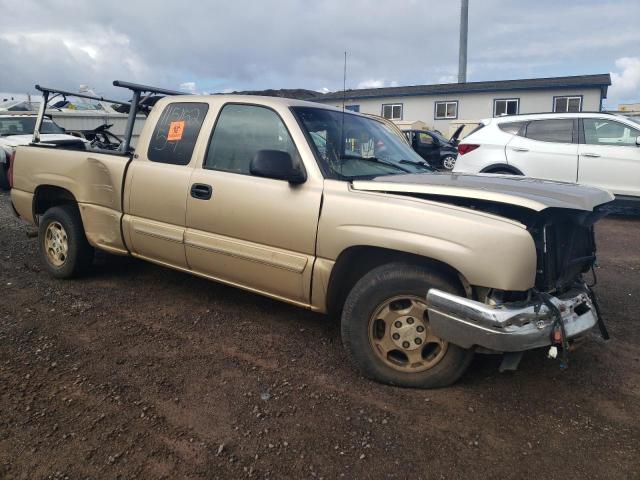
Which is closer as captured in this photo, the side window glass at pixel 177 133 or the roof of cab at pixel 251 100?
the roof of cab at pixel 251 100

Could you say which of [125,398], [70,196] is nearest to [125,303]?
[70,196]

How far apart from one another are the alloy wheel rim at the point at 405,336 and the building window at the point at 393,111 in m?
31.4

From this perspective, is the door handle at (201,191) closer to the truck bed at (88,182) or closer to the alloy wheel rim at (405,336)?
the truck bed at (88,182)

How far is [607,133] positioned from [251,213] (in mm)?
7197

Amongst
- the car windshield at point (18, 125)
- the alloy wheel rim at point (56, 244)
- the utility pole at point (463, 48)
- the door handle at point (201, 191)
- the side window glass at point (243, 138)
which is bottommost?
the alloy wheel rim at point (56, 244)

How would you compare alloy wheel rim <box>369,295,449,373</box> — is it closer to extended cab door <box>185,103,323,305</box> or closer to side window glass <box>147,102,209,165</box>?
extended cab door <box>185,103,323,305</box>

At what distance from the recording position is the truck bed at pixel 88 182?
14.7 feet

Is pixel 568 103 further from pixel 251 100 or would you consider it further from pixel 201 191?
pixel 201 191

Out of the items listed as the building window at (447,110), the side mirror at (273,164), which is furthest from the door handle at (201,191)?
the building window at (447,110)

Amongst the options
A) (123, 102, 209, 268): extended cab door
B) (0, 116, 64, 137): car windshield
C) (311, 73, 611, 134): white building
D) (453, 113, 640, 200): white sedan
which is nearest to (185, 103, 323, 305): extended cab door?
(123, 102, 209, 268): extended cab door

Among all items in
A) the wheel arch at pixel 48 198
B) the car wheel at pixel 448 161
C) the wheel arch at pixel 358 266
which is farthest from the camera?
the car wheel at pixel 448 161

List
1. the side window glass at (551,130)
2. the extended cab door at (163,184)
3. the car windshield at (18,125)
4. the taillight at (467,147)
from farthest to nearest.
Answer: the car windshield at (18,125), the taillight at (467,147), the side window glass at (551,130), the extended cab door at (163,184)

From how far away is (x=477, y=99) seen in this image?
3084 cm

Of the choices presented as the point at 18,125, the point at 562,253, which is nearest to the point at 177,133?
the point at 562,253
